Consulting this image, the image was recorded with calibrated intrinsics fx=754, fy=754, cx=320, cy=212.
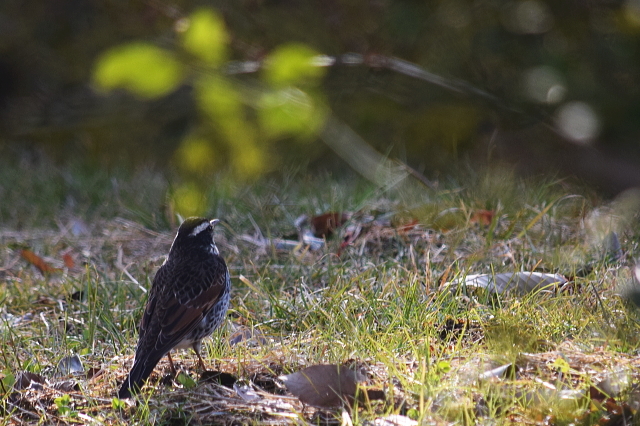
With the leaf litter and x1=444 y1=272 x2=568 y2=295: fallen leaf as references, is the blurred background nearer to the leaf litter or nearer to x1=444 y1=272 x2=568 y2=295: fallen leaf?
x1=444 y1=272 x2=568 y2=295: fallen leaf

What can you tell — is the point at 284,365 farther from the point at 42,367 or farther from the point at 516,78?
the point at 516,78

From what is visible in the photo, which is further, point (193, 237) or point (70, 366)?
point (193, 237)

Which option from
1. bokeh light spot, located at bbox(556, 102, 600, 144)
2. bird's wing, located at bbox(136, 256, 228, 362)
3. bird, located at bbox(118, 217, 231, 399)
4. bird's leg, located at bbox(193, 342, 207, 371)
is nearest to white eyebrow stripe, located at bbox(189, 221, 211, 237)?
bird, located at bbox(118, 217, 231, 399)

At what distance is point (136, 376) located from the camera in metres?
2.95

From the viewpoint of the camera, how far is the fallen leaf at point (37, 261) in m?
4.93

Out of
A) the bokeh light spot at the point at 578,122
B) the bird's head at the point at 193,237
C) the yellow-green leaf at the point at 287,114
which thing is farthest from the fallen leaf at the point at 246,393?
the bokeh light spot at the point at 578,122

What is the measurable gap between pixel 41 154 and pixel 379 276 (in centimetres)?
606

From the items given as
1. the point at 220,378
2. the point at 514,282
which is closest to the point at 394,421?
A: the point at 220,378

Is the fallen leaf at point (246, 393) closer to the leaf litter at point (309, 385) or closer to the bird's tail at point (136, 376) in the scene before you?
the leaf litter at point (309, 385)

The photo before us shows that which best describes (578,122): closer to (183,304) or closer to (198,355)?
(198,355)

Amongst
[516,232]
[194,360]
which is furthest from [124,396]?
[516,232]

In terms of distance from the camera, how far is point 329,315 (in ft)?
10.9

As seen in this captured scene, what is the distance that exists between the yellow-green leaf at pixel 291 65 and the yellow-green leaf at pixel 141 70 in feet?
1.05

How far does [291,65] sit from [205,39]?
31 cm
